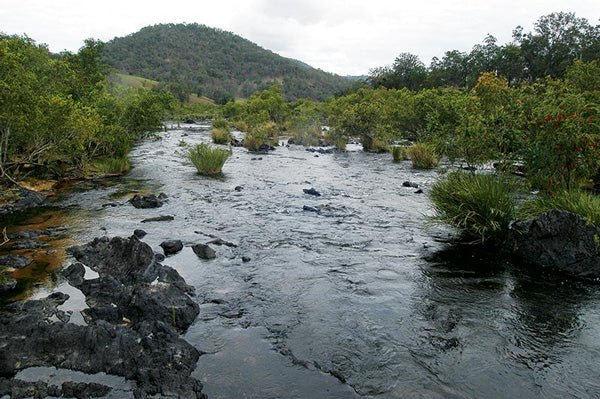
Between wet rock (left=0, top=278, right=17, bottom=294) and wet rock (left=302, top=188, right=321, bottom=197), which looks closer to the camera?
wet rock (left=0, top=278, right=17, bottom=294)

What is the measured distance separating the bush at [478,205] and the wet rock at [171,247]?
7536mm

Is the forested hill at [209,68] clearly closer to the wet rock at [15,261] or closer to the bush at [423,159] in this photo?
the bush at [423,159]

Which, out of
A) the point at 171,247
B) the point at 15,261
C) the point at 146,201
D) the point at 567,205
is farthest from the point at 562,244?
the point at 146,201

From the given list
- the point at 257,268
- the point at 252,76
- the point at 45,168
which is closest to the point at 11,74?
the point at 45,168

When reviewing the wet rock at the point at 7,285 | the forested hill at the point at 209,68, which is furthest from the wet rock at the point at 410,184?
the forested hill at the point at 209,68

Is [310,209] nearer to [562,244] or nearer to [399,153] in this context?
[562,244]

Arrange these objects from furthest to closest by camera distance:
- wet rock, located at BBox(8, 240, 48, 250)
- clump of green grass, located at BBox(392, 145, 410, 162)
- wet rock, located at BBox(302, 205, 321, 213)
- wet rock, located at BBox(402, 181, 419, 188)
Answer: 1. clump of green grass, located at BBox(392, 145, 410, 162)
2. wet rock, located at BBox(402, 181, 419, 188)
3. wet rock, located at BBox(302, 205, 321, 213)
4. wet rock, located at BBox(8, 240, 48, 250)

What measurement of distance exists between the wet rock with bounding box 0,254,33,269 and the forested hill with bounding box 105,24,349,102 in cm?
12027

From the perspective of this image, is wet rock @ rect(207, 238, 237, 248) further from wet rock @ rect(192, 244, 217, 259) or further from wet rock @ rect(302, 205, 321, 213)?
wet rock @ rect(302, 205, 321, 213)

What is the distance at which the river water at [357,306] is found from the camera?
711 centimetres

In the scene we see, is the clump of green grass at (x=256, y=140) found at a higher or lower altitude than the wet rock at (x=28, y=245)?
higher

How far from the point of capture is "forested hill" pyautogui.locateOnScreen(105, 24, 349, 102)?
147875 mm

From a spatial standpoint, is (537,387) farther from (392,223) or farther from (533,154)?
(392,223)

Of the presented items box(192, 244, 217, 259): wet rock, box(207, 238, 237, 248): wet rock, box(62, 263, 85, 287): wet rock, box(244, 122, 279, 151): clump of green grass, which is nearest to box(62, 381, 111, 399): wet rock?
box(62, 263, 85, 287): wet rock
